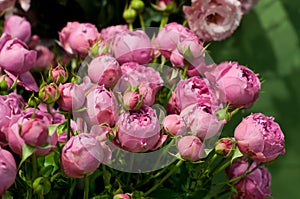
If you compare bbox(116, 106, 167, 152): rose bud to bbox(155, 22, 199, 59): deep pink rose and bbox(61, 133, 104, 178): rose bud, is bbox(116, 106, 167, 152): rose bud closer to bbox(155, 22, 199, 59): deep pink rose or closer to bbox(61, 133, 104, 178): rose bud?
bbox(61, 133, 104, 178): rose bud

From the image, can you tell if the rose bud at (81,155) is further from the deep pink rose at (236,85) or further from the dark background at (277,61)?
the dark background at (277,61)

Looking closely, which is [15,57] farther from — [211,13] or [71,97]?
[211,13]

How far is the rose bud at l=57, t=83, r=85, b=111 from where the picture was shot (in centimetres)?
63

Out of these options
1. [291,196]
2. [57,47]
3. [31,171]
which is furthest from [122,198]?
[291,196]

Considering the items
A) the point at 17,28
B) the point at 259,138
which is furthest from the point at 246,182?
the point at 17,28

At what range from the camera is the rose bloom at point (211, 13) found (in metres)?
0.89

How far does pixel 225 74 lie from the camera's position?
2.41 ft

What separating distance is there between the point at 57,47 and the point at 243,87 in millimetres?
424

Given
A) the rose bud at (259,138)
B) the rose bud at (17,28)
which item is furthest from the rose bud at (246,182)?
the rose bud at (17,28)

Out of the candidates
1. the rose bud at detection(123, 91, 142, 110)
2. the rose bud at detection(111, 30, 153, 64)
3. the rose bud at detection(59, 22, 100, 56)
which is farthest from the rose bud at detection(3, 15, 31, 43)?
the rose bud at detection(123, 91, 142, 110)

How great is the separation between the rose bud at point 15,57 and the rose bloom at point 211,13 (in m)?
0.25

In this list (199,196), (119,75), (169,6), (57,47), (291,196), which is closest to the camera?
(119,75)

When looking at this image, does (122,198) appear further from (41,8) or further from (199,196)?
(41,8)

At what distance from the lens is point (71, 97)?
2.08 ft
